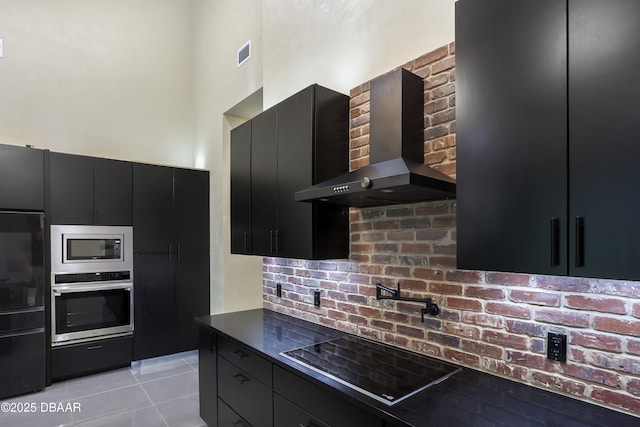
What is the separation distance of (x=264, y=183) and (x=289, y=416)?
1599 millimetres

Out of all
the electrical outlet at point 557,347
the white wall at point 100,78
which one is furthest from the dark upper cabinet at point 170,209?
the electrical outlet at point 557,347

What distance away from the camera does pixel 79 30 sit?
457 cm

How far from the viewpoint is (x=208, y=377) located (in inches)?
108

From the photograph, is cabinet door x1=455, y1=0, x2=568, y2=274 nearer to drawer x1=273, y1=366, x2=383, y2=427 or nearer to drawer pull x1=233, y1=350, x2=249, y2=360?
drawer x1=273, y1=366, x2=383, y2=427

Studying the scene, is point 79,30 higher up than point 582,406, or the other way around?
point 79,30

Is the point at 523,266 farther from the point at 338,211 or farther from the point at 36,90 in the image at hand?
the point at 36,90

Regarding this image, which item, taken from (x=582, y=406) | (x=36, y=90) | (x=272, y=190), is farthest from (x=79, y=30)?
(x=582, y=406)

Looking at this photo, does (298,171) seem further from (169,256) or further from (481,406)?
(169,256)

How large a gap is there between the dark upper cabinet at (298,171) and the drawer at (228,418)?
1.08 meters

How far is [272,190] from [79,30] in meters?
3.96

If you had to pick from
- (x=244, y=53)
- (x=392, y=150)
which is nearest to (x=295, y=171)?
(x=392, y=150)

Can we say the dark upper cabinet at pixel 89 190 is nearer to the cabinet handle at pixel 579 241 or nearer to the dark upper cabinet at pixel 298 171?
the dark upper cabinet at pixel 298 171

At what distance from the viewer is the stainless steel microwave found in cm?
373

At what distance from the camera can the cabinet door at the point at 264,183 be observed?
2648 mm
